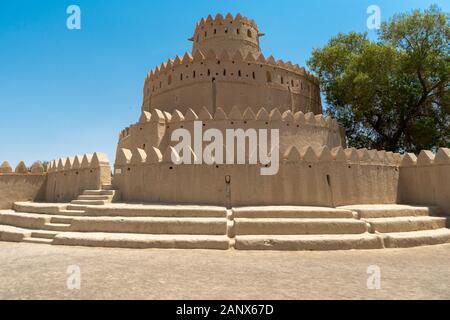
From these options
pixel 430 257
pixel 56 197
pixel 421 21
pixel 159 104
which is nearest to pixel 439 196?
pixel 430 257

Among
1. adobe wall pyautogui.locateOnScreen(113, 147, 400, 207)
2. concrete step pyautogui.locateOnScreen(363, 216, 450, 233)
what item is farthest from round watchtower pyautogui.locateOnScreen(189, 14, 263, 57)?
concrete step pyautogui.locateOnScreen(363, 216, 450, 233)

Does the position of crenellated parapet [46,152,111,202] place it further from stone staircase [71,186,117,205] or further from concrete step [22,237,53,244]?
concrete step [22,237,53,244]

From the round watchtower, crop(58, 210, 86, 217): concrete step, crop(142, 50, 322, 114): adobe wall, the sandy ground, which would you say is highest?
the round watchtower

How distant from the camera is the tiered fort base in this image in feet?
28.7

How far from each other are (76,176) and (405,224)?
14.7 meters

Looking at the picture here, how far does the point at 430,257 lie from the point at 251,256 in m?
5.01

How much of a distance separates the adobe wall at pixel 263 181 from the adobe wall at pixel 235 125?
→ 2.80 metres

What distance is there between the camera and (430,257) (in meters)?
7.85

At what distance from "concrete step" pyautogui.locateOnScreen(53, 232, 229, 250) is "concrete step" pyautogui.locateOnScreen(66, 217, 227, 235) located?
0.27 meters

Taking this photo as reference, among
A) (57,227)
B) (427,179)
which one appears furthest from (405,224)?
(57,227)

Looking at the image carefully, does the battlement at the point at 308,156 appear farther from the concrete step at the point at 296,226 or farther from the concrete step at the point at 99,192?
the concrete step at the point at 296,226

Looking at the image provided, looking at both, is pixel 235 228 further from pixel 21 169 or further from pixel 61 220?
pixel 21 169
